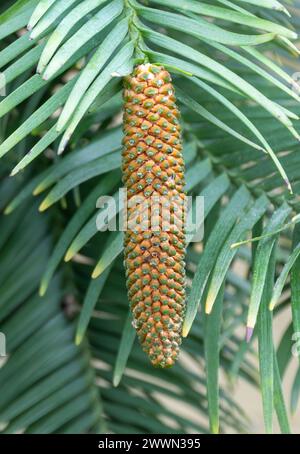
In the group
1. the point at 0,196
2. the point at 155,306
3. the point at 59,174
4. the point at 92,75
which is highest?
the point at 0,196

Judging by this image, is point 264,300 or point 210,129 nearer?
point 264,300

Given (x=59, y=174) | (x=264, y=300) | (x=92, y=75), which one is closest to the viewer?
(x=92, y=75)

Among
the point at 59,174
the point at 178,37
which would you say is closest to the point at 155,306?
the point at 59,174

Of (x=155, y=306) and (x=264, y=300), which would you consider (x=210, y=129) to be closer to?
(x=264, y=300)

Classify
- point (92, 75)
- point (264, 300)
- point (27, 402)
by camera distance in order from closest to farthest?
point (92, 75) < point (264, 300) < point (27, 402)

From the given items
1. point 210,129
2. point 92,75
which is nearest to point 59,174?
point 210,129

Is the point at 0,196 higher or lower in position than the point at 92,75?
higher
